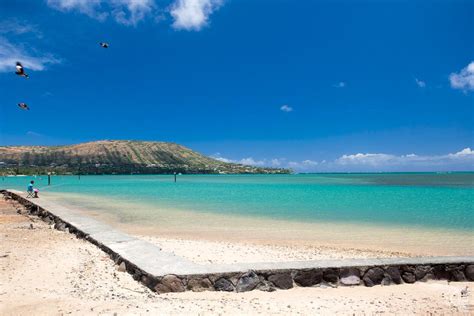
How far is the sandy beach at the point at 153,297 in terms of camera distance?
569 centimetres

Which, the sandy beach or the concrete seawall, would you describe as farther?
the concrete seawall

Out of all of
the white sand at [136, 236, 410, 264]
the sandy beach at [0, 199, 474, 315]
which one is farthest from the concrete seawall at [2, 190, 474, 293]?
the white sand at [136, 236, 410, 264]

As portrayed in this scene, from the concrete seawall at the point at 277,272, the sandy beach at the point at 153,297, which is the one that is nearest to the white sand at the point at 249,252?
the concrete seawall at the point at 277,272

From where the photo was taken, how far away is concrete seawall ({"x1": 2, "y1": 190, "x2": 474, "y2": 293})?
6.59 meters

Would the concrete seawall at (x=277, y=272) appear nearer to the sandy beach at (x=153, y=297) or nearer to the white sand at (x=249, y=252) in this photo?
the sandy beach at (x=153, y=297)

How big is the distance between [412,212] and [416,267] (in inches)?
721

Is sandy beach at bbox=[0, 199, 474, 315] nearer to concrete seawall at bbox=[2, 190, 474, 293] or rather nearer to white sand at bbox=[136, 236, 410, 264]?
concrete seawall at bbox=[2, 190, 474, 293]

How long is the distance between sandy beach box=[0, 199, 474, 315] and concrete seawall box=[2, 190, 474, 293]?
16cm

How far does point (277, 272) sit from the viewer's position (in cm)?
699

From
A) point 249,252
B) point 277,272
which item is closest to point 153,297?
point 277,272

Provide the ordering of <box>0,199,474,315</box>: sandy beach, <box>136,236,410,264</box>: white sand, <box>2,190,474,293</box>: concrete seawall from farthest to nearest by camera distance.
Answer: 1. <box>136,236,410,264</box>: white sand
2. <box>2,190,474,293</box>: concrete seawall
3. <box>0,199,474,315</box>: sandy beach

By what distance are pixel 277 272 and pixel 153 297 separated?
217 cm

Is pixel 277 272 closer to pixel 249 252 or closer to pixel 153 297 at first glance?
pixel 153 297

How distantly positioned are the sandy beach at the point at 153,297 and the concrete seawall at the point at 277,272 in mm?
156
